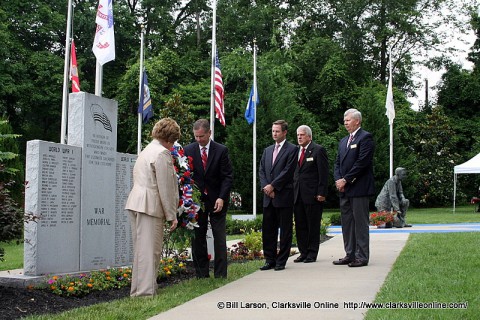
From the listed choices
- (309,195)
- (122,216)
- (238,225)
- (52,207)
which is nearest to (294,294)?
(309,195)

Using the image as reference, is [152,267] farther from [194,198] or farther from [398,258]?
[398,258]

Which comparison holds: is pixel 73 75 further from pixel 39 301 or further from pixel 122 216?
pixel 39 301

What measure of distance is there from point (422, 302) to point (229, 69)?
32287mm

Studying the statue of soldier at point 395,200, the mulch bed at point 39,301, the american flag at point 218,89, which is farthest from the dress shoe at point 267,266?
the statue of soldier at point 395,200

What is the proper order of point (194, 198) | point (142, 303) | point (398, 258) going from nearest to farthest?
point (142, 303)
point (194, 198)
point (398, 258)

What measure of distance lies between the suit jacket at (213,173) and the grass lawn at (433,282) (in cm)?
244

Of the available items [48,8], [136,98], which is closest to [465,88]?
[136,98]

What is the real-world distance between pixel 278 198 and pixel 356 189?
118 cm

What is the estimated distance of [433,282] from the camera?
683cm

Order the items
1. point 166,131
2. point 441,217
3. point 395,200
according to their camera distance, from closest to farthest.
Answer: point 166,131 → point 395,200 → point 441,217

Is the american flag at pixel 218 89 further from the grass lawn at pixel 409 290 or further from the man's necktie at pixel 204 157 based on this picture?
the man's necktie at pixel 204 157

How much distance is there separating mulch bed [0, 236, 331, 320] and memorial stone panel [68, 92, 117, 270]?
150 cm

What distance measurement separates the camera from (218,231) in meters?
8.17

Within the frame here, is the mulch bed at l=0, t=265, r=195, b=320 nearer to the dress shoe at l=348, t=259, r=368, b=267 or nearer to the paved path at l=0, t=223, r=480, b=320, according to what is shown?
the paved path at l=0, t=223, r=480, b=320
